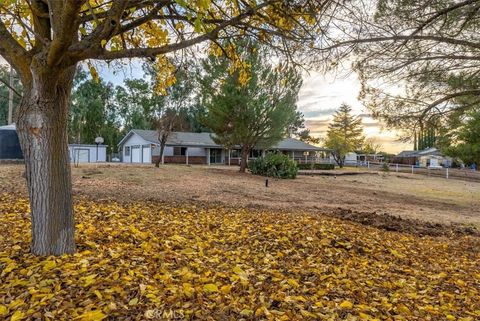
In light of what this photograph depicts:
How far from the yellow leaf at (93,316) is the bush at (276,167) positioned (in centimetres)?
1694

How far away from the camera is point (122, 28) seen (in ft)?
11.3

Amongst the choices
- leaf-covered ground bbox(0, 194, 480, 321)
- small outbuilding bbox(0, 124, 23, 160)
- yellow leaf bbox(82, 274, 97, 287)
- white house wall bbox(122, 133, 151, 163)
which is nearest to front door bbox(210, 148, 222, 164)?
white house wall bbox(122, 133, 151, 163)

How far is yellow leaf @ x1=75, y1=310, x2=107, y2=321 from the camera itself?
216 cm

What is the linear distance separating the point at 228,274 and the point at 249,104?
1567 centimetres

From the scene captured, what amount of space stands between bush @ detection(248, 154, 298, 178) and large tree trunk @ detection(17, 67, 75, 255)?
16.2 metres

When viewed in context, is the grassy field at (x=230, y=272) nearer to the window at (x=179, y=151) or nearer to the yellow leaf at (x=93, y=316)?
the yellow leaf at (x=93, y=316)

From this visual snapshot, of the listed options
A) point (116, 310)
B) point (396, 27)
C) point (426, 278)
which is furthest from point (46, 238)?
point (396, 27)

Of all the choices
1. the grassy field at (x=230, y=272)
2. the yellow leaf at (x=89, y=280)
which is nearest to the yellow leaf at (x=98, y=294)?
the grassy field at (x=230, y=272)

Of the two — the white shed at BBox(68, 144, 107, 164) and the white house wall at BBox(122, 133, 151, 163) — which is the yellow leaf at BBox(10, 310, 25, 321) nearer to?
Result: the white shed at BBox(68, 144, 107, 164)

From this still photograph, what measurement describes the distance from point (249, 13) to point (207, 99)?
1621cm

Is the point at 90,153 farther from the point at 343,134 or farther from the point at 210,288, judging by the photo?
the point at 343,134

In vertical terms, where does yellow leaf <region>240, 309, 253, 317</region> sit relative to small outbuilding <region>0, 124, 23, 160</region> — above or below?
below

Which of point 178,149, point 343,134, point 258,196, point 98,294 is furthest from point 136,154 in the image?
point 98,294

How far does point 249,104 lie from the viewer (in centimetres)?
1814
